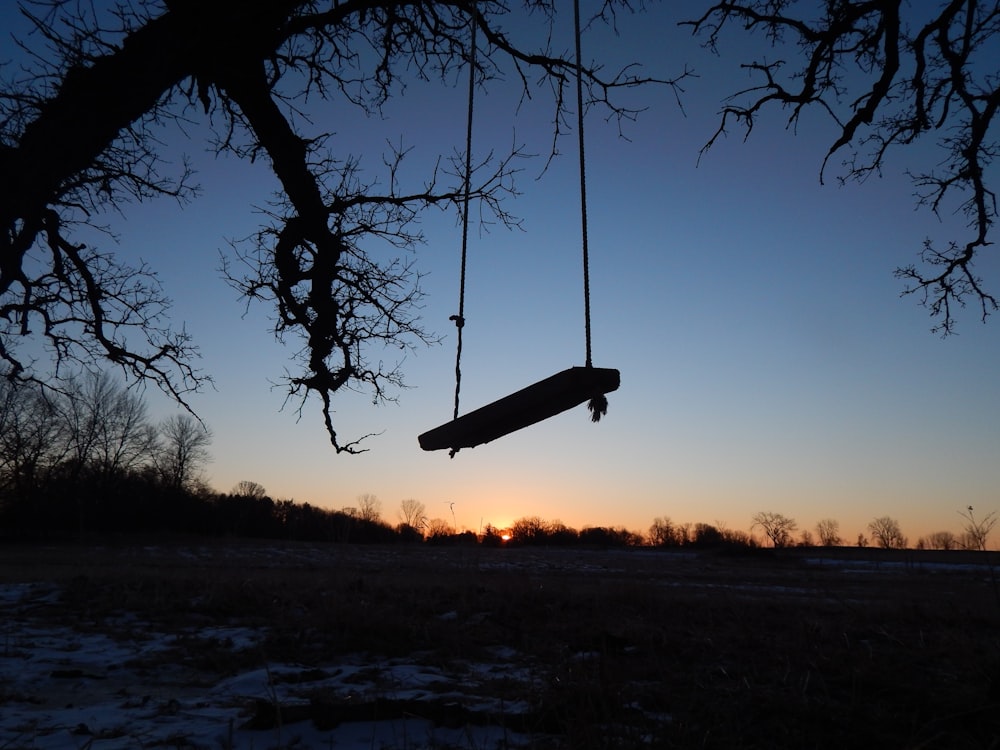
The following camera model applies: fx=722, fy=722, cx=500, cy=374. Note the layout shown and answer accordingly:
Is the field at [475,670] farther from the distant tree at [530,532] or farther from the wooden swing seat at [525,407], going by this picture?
the distant tree at [530,532]

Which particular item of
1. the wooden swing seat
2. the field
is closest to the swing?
the wooden swing seat

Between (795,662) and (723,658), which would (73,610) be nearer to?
(723,658)

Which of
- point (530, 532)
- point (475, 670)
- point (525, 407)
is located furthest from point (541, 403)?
point (530, 532)

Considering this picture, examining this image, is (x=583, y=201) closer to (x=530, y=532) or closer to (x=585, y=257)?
(x=585, y=257)

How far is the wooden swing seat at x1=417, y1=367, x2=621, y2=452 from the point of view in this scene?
3240mm

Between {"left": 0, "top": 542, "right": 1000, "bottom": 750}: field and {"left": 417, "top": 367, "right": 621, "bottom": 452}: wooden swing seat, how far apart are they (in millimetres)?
1185

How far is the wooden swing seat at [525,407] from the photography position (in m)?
3.24

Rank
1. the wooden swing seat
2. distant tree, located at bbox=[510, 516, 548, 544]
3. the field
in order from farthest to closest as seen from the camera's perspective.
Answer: distant tree, located at bbox=[510, 516, 548, 544], the field, the wooden swing seat

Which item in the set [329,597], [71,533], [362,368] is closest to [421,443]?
[362,368]

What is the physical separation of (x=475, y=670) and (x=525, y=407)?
10.7 feet

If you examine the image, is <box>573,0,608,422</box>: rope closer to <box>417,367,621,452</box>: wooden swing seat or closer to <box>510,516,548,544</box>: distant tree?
<box>417,367,621,452</box>: wooden swing seat

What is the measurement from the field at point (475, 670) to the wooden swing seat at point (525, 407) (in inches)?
46.6

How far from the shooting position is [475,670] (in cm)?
579

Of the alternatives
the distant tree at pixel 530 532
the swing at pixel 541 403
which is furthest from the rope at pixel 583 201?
the distant tree at pixel 530 532
